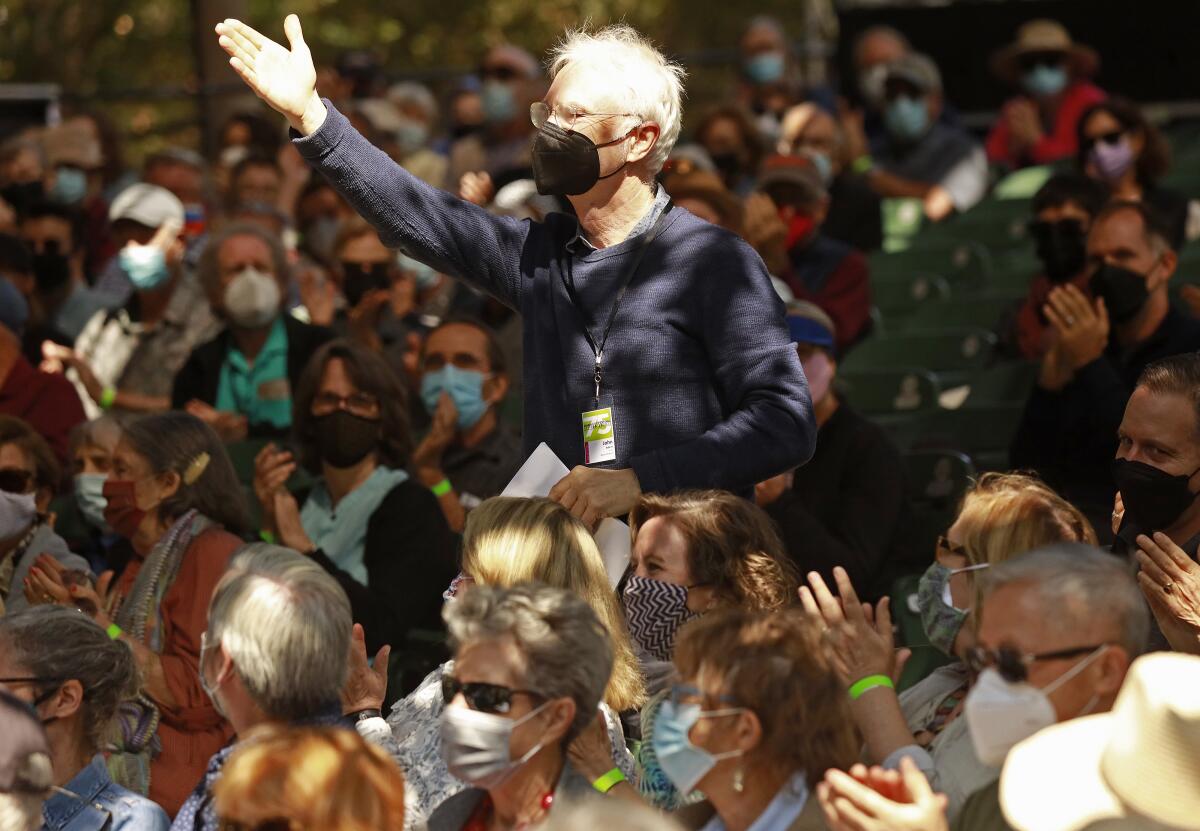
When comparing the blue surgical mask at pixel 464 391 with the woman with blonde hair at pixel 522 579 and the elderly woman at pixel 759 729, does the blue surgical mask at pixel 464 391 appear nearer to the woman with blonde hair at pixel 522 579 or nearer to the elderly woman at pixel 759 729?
the woman with blonde hair at pixel 522 579

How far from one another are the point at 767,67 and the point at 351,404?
758 centimetres

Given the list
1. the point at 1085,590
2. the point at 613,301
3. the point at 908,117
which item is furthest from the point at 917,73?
the point at 1085,590

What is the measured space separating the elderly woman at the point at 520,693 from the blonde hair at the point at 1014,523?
1.11m

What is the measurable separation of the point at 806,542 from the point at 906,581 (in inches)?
13.2

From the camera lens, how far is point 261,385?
8.16 meters

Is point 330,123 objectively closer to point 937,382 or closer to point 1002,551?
point 1002,551

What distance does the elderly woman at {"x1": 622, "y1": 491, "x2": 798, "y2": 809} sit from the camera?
4832 millimetres

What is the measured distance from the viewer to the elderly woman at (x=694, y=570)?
4.83 m

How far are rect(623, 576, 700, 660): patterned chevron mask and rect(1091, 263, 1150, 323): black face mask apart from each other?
2.87 m

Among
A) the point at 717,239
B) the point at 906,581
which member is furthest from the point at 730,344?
the point at 906,581

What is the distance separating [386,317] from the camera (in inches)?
358

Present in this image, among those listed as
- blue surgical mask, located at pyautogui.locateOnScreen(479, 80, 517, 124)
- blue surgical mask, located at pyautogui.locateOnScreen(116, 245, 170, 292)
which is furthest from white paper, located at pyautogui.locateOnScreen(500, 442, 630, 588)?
blue surgical mask, located at pyautogui.locateOnScreen(479, 80, 517, 124)

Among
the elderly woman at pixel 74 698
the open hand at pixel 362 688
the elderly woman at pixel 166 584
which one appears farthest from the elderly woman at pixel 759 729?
the elderly woman at pixel 166 584

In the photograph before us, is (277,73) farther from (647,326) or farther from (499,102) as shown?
(499,102)
